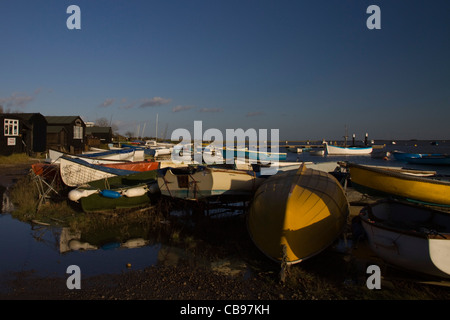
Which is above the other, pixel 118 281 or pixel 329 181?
pixel 329 181

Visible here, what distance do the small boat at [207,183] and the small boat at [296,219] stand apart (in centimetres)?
253

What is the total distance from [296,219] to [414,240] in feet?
7.98

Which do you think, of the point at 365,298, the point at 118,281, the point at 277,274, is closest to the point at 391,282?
the point at 365,298

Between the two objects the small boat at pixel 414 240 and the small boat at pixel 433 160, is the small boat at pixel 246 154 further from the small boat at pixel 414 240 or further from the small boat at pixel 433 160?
the small boat at pixel 433 160

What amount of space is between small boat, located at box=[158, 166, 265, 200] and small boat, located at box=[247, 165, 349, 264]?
8.31 feet

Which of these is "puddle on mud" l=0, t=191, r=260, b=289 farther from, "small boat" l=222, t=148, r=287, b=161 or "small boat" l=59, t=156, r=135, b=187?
"small boat" l=222, t=148, r=287, b=161

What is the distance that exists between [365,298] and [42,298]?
6602 millimetres

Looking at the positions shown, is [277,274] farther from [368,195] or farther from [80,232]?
[80,232]

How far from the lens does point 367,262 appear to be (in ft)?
25.2

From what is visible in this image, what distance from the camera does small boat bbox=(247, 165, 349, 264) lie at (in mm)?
6984

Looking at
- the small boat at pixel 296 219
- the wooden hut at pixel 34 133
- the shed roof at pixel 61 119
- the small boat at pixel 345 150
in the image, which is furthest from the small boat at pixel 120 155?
the small boat at pixel 345 150

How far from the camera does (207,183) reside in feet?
35.3

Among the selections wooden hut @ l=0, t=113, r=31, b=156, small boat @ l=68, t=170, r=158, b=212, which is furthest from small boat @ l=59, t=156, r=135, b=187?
wooden hut @ l=0, t=113, r=31, b=156

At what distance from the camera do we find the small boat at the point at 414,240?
19.2 feet
